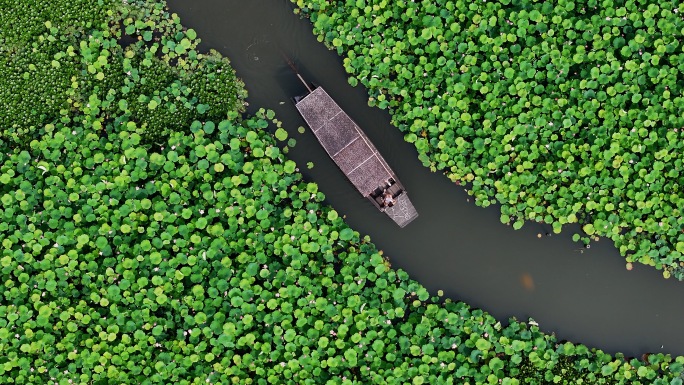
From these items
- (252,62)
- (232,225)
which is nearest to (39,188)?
(232,225)

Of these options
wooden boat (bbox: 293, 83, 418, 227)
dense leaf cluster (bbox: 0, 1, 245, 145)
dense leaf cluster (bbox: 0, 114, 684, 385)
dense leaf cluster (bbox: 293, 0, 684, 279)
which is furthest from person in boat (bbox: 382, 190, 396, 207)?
dense leaf cluster (bbox: 0, 1, 245, 145)

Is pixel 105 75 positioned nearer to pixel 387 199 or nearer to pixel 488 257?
pixel 387 199

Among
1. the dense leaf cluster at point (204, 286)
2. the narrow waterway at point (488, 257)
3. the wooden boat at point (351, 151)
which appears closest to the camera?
the dense leaf cluster at point (204, 286)

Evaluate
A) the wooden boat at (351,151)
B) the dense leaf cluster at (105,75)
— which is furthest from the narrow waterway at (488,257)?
the dense leaf cluster at (105,75)

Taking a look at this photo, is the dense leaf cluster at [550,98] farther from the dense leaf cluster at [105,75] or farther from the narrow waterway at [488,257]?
the dense leaf cluster at [105,75]

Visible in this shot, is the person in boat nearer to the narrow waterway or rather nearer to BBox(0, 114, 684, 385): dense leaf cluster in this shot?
the narrow waterway
